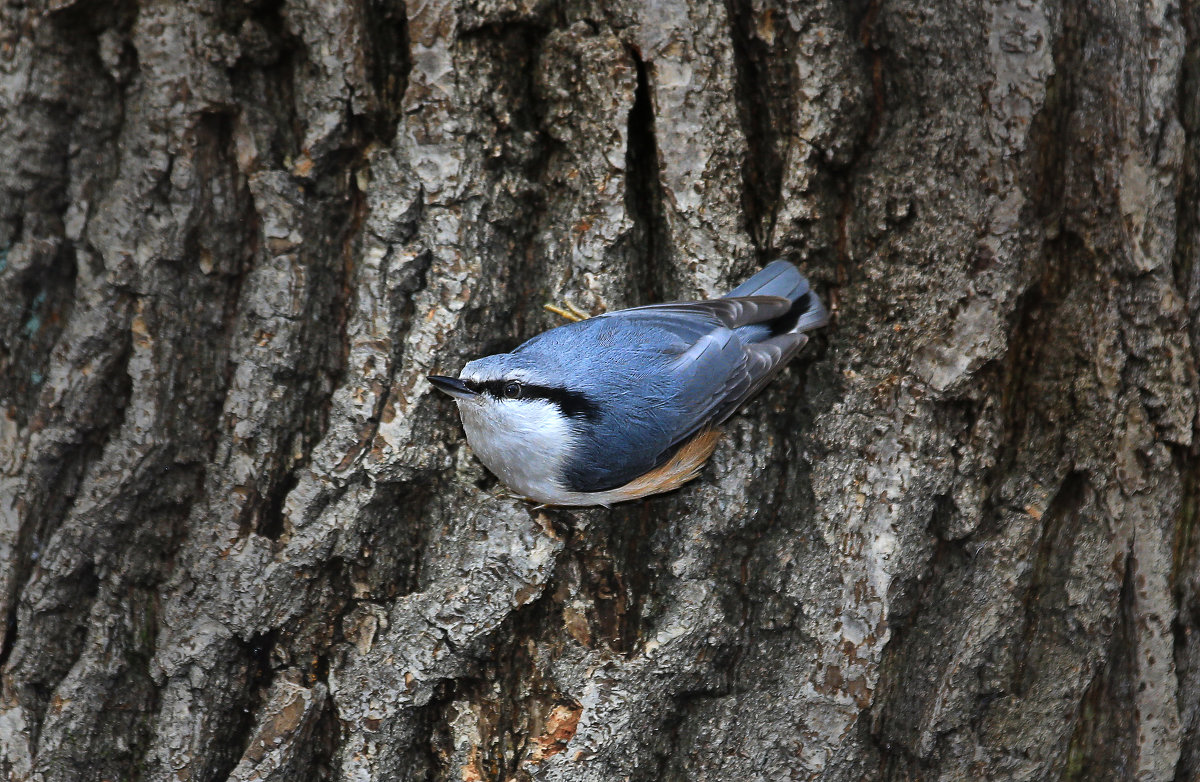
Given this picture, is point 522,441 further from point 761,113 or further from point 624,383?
point 761,113

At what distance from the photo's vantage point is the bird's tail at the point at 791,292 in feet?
6.26

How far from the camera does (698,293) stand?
6.41 ft

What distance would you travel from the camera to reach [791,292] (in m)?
1.92

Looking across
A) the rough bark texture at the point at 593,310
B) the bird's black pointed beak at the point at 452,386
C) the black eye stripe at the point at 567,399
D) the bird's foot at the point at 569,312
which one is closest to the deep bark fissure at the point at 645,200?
the rough bark texture at the point at 593,310

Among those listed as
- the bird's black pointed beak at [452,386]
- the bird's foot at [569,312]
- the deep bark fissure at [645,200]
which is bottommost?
the bird's black pointed beak at [452,386]

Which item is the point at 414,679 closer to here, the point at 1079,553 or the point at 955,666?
the point at 955,666

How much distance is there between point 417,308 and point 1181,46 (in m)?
1.60

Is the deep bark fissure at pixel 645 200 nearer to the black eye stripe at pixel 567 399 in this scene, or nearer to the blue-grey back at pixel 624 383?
the blue-grey back at pixel 624 383

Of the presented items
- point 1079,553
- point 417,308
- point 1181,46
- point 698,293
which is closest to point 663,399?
point 698,293

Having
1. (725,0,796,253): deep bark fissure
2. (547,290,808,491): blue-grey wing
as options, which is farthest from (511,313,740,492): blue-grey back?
(725,0,796,253): deep bark fissure

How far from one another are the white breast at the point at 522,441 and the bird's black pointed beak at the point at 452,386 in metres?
0.01

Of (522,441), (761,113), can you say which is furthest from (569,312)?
(761,113)

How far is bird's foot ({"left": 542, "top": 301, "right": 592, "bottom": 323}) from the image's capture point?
76.6 inches

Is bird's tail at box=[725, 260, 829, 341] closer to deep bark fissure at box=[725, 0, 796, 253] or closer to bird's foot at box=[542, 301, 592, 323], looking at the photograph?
deep bark fissure at box=[725, 0, 796, 253]
